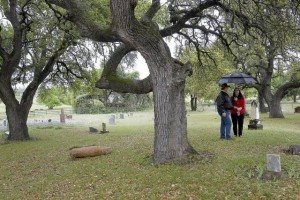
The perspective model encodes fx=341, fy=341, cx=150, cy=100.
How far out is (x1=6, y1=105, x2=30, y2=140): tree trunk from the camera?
16.8m

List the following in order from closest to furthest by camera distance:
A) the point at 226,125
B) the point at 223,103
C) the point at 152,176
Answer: the point at 152,176, the point at 223,103, the point at 226,125

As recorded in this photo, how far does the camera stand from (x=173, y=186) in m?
6.86

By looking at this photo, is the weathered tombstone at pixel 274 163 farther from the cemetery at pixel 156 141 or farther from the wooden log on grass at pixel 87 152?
the wooden log on grass at pixel 87 152

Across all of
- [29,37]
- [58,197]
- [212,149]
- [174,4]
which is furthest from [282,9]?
[29,37]

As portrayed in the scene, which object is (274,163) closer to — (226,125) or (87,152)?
(226,125)

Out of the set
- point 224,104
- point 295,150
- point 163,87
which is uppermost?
point 163,87

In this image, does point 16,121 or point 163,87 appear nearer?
point 163,87

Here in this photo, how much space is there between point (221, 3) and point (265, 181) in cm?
564

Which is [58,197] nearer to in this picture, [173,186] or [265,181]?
[173,186]

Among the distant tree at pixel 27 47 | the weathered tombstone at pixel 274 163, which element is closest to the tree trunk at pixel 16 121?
the distant tree at pixel 27 47

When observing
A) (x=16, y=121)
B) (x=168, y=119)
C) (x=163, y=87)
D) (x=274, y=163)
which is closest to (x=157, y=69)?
(x=163, y=87)

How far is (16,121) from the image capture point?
1691 cm

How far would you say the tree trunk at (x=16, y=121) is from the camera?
16.8m

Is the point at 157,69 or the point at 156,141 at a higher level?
the point at 157,69
